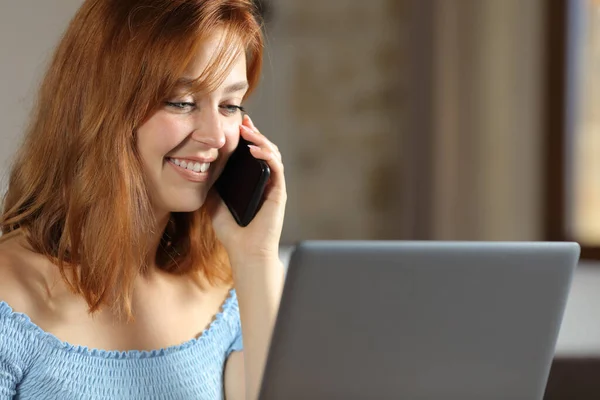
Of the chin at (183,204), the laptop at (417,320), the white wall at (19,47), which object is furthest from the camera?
the white wall at (19,47)

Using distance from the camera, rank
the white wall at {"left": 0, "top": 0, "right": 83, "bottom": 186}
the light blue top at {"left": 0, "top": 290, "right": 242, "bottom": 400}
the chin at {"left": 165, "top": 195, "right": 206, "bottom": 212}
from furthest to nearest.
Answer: the white wall at {"left": 0, "top": 0, "right": 83, "bottom": 186}, the chin at {"left": 165, "top": 195, "right": 206, "bottom": 212}, the light blue top at {"left": 0, "top": 290, "right": 242, "bottom": 400}

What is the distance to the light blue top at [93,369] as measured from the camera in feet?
3.79

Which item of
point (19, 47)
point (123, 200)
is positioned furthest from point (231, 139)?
point (19, 47)

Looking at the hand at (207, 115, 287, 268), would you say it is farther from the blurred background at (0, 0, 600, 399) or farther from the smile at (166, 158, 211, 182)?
the blurred background at (0, 0, 600, 399)

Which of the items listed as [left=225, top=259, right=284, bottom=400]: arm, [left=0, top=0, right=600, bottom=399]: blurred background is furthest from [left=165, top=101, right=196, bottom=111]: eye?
[left=0, top=0, right=600, bottom=399]: blurred background

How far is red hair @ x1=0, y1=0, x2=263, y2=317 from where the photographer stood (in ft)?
3.89

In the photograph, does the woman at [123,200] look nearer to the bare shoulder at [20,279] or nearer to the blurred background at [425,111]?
the bare shoulder at [20,279]

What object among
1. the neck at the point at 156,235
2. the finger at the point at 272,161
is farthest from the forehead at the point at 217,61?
the neck at the point at 156,235

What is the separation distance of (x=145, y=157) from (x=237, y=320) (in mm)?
353

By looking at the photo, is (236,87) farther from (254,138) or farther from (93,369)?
(93,369)

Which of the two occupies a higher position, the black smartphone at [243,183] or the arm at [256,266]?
the black smartphone at [243,183]

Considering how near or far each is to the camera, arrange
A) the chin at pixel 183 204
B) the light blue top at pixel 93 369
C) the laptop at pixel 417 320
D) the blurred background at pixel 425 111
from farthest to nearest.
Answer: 1. the blurred background at pixel 425 111
2. the chin at pixel 183 204
3. the light blue top at pixel 93 369
4. the laptop at pixel 417 320

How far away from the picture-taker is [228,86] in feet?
4.07

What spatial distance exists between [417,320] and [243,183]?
0.50 m
